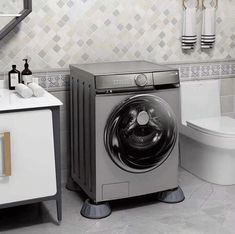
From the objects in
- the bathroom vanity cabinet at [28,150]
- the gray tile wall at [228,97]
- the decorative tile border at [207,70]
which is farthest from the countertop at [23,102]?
the gray tile wall at [228,97]

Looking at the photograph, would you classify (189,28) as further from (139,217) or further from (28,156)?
(28,156)

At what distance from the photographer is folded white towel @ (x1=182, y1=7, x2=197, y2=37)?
370 centimetres

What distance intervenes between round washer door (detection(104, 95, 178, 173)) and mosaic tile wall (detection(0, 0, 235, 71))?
28.0 inches

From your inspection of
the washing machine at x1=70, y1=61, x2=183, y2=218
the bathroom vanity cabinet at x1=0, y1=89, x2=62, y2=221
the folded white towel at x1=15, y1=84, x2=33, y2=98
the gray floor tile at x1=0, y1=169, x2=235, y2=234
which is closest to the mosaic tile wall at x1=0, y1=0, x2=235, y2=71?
the washing machine at x1=70, y1=61, x2=183, y2=218

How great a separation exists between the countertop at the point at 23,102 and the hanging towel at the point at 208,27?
1537 mm

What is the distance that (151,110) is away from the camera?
304 centimetres

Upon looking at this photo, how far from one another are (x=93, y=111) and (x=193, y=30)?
51.2 inches

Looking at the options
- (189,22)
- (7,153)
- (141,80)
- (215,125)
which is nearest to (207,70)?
(189,22)

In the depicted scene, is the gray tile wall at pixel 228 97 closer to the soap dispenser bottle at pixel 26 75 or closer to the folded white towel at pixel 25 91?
the soap dispenser bottle at pixel 26 75

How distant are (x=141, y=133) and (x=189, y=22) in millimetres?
1149

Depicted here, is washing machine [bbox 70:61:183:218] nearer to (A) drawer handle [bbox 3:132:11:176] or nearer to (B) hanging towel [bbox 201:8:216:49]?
(A) drawer handle [bbox 3:132:11:176]

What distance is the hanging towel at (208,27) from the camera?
12.3ft

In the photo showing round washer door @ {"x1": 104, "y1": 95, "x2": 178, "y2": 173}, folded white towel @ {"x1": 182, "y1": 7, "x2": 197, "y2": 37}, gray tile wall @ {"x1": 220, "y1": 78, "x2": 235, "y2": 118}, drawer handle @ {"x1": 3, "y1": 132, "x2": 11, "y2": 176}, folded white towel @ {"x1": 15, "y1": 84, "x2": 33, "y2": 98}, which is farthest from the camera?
gray tile wall @ {"x1": 220, "y1": 78, "x2": 235, "y2": 118}

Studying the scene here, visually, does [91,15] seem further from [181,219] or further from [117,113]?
[181,219]
